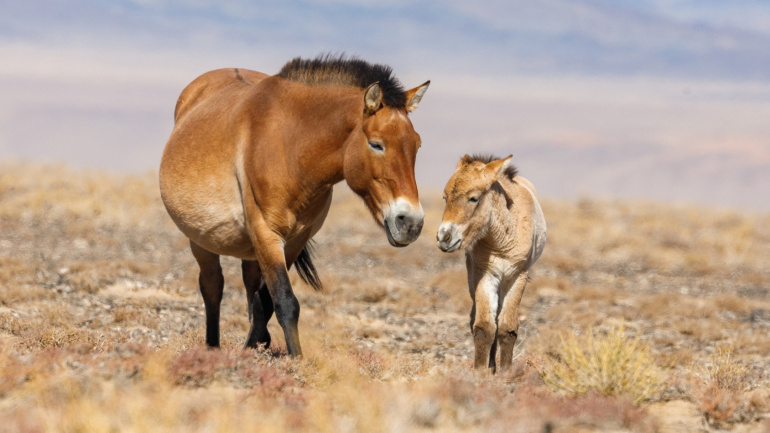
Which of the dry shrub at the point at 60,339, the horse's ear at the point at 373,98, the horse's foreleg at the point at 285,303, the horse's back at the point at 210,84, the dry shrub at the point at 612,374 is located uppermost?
the horse's back at the point at 210,84

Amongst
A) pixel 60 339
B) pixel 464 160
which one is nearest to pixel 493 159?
pixel 464 160

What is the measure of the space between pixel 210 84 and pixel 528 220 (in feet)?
13.3

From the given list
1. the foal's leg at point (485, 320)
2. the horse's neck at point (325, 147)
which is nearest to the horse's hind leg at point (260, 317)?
the horse's neck at point (325, 147)

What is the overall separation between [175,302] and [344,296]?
Result: 2.99 m

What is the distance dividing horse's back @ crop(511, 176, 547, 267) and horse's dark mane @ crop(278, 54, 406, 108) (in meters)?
1.99

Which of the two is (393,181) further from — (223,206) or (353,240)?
(353,240)

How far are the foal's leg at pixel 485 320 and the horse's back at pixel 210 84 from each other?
11.1 ft

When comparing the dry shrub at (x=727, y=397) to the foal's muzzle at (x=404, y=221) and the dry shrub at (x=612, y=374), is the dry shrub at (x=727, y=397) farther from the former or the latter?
the foal's muzzle at (x=404, y=221)

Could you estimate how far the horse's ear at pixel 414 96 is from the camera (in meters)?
5.88

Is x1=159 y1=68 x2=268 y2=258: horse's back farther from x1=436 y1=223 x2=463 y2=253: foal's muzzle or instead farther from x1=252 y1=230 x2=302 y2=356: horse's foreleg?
x1=436 y1=223 x2=463 y2=253: foal's muzzle

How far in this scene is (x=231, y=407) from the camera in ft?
15.0

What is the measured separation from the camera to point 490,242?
22.5ft

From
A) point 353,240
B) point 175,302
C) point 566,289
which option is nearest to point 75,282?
point 175,302

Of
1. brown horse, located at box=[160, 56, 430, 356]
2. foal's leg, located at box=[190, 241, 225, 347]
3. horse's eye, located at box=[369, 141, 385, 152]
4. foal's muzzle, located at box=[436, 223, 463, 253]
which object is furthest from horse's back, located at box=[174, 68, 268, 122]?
foal's muzzle, located at box=[436, 223, 463, 253]
